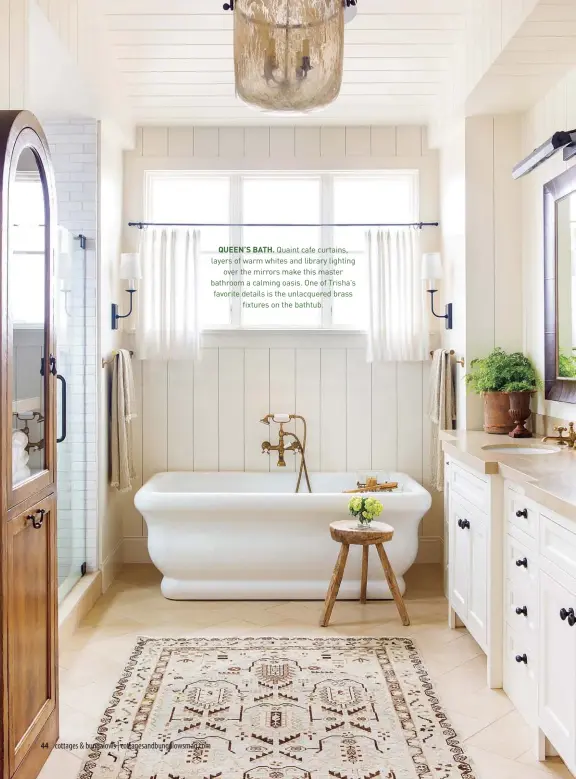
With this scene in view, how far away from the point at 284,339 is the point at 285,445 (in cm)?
69

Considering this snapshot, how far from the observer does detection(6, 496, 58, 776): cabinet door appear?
2.07 metres

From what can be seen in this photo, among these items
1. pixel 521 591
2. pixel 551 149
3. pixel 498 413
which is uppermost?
pixel 551 149

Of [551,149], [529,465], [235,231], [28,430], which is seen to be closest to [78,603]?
[28,430]

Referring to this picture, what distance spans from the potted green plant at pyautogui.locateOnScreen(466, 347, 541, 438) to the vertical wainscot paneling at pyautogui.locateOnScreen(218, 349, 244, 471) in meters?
1.61

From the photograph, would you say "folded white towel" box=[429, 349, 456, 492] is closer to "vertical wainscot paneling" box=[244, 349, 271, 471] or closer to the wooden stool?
the wooden stool

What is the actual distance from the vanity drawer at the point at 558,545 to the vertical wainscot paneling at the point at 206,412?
9.02 ft

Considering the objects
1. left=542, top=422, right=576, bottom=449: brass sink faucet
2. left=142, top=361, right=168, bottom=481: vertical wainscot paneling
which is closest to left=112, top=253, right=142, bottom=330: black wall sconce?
left=142, top=361, right=168, bottom=481: vertical wainscot paneling

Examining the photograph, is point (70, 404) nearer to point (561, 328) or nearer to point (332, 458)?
point (332, 458)

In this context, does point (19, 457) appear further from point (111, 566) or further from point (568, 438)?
point (111, 566)

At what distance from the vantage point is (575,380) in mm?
3328

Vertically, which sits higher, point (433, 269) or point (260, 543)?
point (433, 269)

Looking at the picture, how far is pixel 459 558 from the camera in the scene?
3461 millimetres

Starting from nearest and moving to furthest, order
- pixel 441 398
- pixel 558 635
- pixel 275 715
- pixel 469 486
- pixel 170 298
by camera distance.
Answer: pixel 558 635
pixel 275 715
pixel 469 486
pixel 441 398
pixel 170 298

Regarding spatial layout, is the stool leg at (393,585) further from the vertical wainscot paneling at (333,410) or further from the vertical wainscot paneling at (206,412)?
the vertical wainscot paneling at (206,412)
